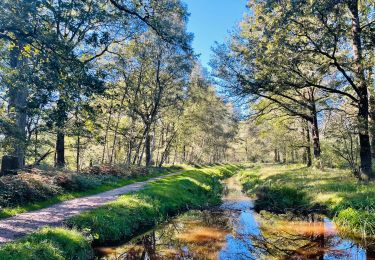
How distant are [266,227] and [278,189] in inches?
293

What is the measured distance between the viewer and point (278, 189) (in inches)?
781

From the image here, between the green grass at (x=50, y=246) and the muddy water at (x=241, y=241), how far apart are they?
781 mm

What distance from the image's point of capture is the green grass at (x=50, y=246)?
7.23 meters

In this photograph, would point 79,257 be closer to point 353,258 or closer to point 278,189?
point 353,258

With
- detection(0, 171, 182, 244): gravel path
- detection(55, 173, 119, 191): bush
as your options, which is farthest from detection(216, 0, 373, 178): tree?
detection(0, 171, 182, 244): gravel path

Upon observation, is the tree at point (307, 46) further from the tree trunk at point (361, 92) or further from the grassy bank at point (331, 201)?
the grassy bank at point (331, 201)

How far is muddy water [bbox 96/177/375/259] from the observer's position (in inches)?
370

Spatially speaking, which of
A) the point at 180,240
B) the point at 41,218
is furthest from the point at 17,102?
the point at 180,240

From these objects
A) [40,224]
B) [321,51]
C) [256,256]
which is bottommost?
[256,256]

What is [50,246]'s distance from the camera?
7.95 meters

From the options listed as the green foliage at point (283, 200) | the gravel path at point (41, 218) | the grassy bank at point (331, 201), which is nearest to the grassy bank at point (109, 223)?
the gravel path at point (41, 218)

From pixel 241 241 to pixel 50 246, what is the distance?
6226 mm

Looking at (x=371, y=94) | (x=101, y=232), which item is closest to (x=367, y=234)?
(x=101, y=232)

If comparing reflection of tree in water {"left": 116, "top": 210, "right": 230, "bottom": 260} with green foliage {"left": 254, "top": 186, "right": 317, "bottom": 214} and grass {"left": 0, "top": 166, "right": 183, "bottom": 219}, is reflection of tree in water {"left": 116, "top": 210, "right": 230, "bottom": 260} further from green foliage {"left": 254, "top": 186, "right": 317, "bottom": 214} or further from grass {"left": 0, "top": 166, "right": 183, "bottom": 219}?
grass {"left": 0, "top": 166, "right": 183, "bottom": 219}
